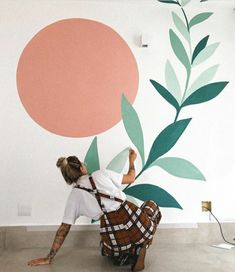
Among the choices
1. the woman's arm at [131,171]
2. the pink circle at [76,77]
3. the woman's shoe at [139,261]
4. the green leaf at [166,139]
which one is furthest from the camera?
the green leaf at [166,139]

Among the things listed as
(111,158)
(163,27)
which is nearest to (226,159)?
(111,158)

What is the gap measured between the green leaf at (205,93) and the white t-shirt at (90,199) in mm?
1049

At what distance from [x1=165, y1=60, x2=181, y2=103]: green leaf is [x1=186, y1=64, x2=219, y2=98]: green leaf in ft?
0.29

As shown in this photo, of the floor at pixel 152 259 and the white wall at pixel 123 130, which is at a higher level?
the white wall at pixel 123 130

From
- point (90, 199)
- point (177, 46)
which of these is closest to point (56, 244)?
point (90, 199)

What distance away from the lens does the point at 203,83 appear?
3350mm

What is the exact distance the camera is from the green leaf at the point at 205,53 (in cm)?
336

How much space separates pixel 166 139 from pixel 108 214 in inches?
36.6

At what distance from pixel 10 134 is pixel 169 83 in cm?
139

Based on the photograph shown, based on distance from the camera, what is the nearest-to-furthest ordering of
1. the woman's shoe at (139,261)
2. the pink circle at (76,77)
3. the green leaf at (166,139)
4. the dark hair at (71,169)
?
the woman's shoe at (139,261) < the dark hair at (71,169) < the pink circle at (76,77) < the green leaf at (166,139)

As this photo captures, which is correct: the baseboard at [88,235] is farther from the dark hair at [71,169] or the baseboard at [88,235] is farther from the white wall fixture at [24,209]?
the dark hair at [71,169]

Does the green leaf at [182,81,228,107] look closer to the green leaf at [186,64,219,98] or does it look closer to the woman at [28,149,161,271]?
the green leaf at [186,64,219,98]

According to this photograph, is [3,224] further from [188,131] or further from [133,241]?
[188,131]

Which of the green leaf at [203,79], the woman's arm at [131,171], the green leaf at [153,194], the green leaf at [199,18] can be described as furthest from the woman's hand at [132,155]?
the green leaf at [199,18]
